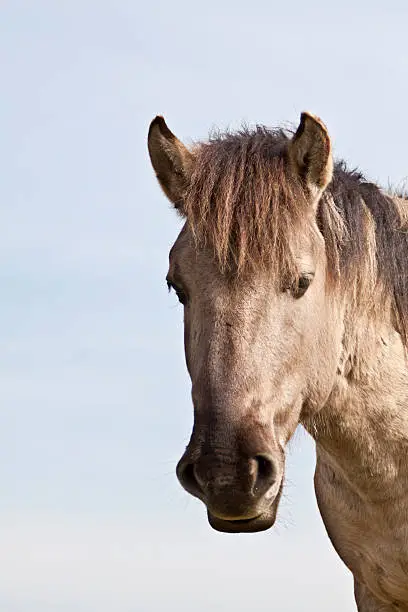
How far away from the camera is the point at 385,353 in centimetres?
694

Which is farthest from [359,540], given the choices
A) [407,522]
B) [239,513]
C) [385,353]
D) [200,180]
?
[200,180]

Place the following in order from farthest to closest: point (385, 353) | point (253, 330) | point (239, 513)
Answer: point (385, 353)
point (253, 330)
point (239, 513)

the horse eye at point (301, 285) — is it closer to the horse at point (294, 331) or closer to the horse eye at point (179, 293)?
the horse at point (294, 331)

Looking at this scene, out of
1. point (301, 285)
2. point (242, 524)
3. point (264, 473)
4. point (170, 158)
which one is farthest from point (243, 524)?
point (170, 158)

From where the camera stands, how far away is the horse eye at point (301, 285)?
620 cm

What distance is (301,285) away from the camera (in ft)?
20.5

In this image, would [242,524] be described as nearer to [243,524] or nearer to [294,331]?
[243,524]

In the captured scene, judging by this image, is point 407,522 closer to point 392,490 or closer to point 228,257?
point 392,490

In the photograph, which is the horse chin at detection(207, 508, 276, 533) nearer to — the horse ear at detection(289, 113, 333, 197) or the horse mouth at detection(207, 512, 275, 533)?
the horse mouth at detection(207, 512, 275, 533)

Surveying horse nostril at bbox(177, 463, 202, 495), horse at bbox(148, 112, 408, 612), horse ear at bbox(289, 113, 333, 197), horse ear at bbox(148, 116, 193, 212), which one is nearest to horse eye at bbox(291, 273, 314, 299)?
horse at bbox(148, 112, 408, 612)

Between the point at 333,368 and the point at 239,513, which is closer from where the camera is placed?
the point at 239,513

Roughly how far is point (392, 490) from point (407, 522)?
0.21 metres

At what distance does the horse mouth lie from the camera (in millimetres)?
5715

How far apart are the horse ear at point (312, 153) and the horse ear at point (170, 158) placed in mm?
646
